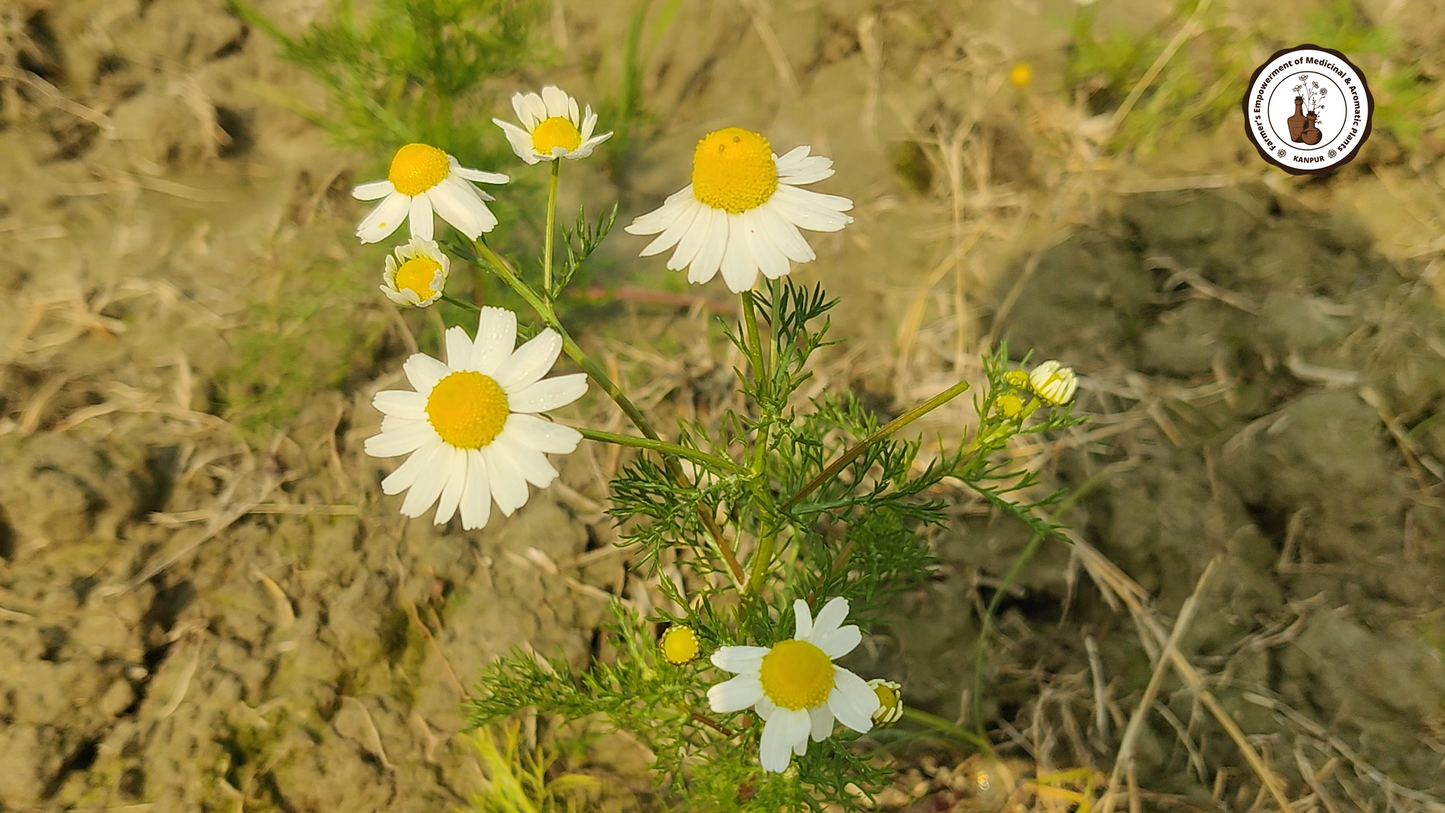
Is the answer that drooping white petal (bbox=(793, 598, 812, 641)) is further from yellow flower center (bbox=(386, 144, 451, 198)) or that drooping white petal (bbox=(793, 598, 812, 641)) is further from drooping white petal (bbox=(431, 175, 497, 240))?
yellow flower center (bbox=(386, 144, 451, 198))

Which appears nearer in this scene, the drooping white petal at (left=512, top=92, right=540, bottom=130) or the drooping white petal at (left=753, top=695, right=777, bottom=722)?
the drooping white petal at (left=753, top=695, right=777, bottom=722)

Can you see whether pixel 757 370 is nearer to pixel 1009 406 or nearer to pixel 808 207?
pixel 808 207

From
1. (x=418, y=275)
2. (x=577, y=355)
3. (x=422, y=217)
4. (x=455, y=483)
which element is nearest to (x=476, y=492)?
(x=455, y=483)

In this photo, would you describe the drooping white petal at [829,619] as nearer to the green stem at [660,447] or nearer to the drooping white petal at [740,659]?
the drooping white petal at [740,659]

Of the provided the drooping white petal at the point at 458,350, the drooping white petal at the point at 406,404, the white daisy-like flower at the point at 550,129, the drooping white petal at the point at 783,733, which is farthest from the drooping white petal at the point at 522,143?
the drooping white petal at the point at 783,733

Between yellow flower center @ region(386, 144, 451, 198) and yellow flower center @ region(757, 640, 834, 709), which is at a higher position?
yellow flower center @ region(386, 144, 451, 198)

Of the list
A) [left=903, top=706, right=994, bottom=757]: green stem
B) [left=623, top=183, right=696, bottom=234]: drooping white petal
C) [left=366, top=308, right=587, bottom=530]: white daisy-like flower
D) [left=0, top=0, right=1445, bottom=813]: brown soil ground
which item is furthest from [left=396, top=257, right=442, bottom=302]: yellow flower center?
[left=903, top=706, right=994, bottom=757]: green stem

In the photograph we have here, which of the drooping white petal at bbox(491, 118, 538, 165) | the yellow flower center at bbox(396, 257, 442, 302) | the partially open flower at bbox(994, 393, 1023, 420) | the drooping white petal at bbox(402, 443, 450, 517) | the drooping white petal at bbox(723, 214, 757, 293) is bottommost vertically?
the partially open flower at bbox(994, 393, 1023, 420)
